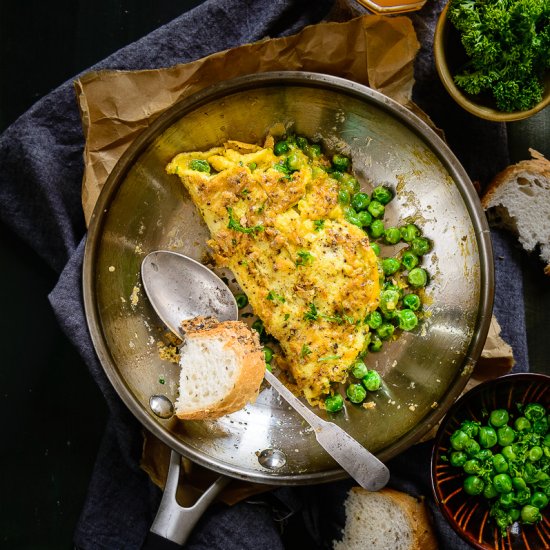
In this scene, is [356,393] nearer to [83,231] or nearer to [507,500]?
[507,500]

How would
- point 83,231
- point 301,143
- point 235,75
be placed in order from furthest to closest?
point 83,231
point 301,143
point 235,75

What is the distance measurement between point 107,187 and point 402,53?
1.93 meters

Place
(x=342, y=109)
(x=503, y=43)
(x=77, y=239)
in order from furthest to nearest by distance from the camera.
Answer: (x=77, y=239)
(x=342, y=109)
(x=503, y=43)

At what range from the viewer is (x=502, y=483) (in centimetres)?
412

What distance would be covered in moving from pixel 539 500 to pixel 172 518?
216cm

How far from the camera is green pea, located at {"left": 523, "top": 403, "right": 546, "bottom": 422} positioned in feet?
13.9

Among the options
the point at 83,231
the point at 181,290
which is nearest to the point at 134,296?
the point at 181,290

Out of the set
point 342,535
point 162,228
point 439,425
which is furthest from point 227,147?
point 342,535

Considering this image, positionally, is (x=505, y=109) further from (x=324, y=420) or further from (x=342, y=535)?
(x=342, y=535)

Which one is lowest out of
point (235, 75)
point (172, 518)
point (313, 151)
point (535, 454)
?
point (172, 518)

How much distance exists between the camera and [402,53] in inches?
168

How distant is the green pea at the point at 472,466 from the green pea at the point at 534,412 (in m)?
0.42

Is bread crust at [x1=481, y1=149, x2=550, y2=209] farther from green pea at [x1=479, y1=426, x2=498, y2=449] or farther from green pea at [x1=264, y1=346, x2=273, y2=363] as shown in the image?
green pea at [x1=264, y1=346, x2=273, y2=363]

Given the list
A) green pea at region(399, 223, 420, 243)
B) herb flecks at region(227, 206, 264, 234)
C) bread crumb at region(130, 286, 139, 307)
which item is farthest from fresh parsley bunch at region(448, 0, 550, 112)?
bread crumb at region(130, 286, 139, 307)
